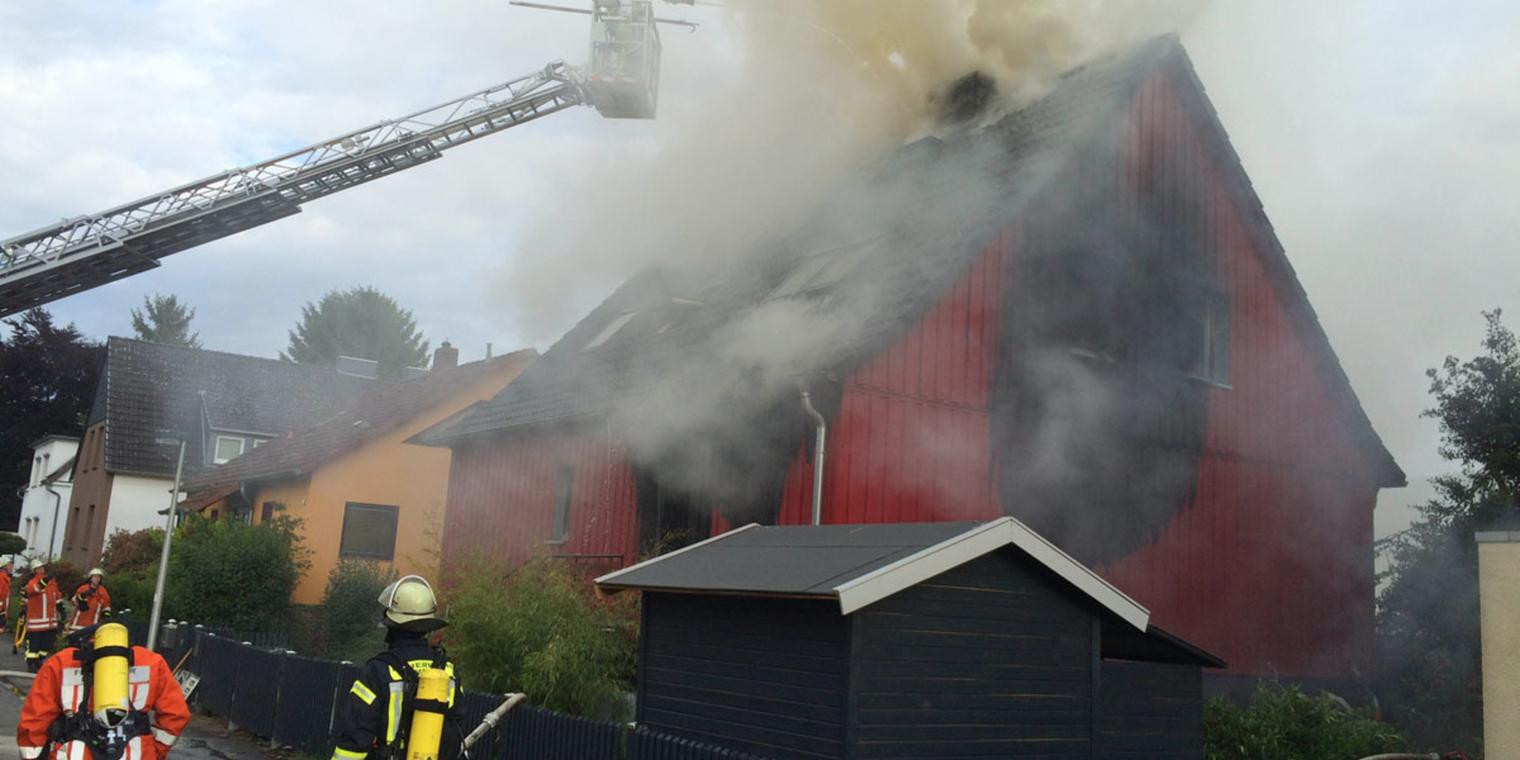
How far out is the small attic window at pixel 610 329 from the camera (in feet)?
53.4

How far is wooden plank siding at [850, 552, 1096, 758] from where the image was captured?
22.1 feet

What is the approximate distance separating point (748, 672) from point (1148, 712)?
294 cm

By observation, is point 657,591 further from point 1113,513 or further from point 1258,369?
point 1258,369

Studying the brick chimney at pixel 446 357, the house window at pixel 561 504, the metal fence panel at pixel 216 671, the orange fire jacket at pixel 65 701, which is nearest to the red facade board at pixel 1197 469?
the house window at pixel 561 504

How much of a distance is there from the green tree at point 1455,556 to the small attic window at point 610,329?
33.3 feet

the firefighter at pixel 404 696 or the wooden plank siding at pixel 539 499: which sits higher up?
the wooden plank siding at pixel 539 499

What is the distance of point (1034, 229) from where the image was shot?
13.6 meters

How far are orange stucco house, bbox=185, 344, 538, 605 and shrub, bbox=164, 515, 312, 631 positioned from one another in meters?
2.71

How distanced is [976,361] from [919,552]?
6305 millimetres

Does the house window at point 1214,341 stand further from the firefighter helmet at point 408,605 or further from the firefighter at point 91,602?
the firefighter at point 91,602

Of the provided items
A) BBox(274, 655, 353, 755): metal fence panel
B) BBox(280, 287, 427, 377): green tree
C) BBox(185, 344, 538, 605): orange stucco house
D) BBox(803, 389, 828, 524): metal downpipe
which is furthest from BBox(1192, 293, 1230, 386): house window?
BBox(280, 287, 427, 377): green tree

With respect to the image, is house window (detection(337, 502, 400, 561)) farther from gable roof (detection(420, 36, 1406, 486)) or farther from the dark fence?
the dark fence

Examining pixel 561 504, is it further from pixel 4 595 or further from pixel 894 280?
pixel 4 595

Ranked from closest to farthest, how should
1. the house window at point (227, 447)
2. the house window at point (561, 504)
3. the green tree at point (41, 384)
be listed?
the house window at point (561, 504), the house window at point (227, 447), the green tree at point (41, 384)
